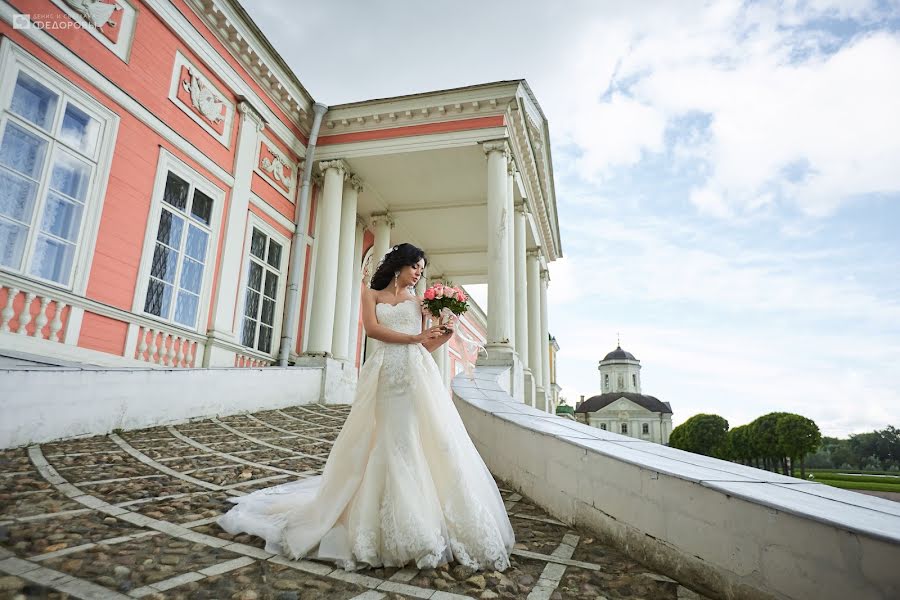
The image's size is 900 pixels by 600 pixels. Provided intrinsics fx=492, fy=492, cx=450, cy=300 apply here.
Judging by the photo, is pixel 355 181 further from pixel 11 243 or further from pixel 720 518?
pixel 720 518

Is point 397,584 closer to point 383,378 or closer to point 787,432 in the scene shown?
point 383,378

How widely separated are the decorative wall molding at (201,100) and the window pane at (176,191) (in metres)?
1.27

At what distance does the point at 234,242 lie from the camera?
392 inches

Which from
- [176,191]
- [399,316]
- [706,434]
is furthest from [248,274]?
[706,434]

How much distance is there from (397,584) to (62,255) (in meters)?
6.87

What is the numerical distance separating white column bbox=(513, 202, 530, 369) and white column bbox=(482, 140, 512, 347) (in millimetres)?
2869

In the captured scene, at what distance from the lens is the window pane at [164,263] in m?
8.22

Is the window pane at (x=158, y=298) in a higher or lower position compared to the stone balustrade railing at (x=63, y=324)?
Answer: higher

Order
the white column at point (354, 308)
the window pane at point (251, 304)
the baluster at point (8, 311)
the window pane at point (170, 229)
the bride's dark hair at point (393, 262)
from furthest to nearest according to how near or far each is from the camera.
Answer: the white column at point (354, 308)
the window pane at point (251, 304)
the window pane at point (170, 229)
the baluster at point (8, 311)
the bride's dark hair at point (393, 262)

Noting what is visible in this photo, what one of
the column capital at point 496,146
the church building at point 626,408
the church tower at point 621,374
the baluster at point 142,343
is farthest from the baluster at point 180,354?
the church tower at point 621,374

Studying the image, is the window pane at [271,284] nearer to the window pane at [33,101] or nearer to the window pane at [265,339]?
the window pane at [265,339]

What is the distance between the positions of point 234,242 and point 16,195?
4.01 meters

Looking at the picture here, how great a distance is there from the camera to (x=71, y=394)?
5.34 metres

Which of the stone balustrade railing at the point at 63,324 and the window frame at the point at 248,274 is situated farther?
the window frame at the point at 248,274
